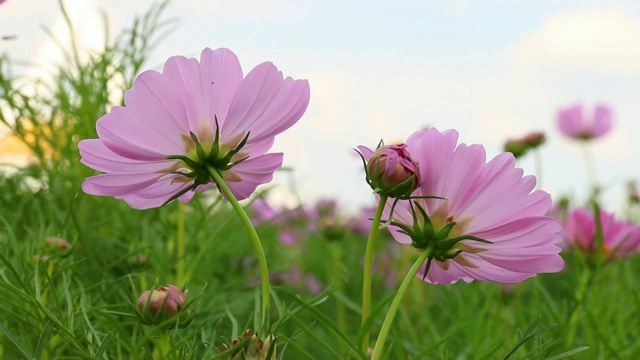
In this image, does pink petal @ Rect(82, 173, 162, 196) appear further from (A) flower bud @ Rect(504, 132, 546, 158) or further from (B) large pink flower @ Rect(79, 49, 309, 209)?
(A) flower bud @ Rect(504, 132, 546, 158)

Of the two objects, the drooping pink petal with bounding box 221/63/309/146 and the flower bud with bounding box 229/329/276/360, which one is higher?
the drooping pink petal with bounding box 221/63/309/146

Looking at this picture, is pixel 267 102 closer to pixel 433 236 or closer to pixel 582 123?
pixel 433 236

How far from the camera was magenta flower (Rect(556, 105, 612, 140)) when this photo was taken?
5.16ft

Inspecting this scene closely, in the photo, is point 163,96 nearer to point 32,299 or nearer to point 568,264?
point 32,299

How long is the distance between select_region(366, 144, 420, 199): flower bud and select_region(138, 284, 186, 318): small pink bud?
10 centimetres

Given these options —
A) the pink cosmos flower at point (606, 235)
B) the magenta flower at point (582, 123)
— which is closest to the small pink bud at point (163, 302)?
the pink cosmos flower at point (606, 235)

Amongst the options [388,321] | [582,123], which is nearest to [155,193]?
[388,321]

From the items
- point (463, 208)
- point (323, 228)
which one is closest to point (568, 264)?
point (323, 228)

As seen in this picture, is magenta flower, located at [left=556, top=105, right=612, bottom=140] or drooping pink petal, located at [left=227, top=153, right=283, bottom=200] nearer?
drooping pink petal, located at [left=227, top=153, right=283, bottom=200]

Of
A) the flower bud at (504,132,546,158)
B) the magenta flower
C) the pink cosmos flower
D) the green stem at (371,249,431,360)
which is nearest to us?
the green stem at (371,249,431,360)

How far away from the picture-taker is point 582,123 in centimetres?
158

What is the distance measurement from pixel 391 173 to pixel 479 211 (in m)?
0.04

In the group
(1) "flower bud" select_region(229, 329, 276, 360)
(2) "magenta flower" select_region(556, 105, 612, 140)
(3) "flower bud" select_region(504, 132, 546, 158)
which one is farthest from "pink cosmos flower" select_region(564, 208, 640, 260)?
(2) "magenta flower" select_region(556, 105, 612, 140)

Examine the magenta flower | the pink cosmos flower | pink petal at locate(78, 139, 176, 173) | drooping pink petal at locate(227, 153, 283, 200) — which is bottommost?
the pink cosmos flower
